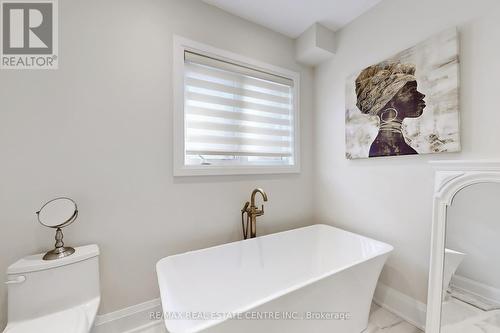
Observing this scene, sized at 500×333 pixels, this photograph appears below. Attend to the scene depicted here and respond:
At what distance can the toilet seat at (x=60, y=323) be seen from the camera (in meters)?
1.03

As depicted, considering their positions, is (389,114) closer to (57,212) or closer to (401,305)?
(401,305)

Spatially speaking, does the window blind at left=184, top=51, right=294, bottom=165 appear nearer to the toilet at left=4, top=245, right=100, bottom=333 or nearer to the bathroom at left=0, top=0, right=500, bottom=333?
the bathroom at left=0, top=0, right=500, bottom=333

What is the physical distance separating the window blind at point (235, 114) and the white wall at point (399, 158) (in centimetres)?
47

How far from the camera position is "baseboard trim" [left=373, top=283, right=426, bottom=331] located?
→ 1538 mm

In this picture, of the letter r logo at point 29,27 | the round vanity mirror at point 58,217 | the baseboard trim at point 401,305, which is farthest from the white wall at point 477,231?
the letter r logo at point 29,27

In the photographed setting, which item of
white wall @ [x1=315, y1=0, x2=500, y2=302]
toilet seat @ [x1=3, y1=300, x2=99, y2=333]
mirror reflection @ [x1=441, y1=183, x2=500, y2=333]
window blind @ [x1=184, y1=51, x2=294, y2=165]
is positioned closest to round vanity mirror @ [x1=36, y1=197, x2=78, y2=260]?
toilet seat @ [x1=3, y1=300, x2=99, y2=333]

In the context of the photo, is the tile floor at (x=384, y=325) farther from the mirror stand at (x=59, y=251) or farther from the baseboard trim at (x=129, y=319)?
the mirror stand at (x=59, y=251)

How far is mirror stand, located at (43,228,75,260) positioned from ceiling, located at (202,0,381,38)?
6.82 ft

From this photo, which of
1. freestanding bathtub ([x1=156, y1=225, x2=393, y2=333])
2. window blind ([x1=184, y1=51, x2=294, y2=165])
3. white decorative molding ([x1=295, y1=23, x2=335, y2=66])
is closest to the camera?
freestanding bathtub ([x1=156, y1=225, x2=393, y2=333])

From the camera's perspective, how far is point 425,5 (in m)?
1.51

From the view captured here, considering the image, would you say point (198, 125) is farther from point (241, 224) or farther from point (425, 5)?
point (425, 5)

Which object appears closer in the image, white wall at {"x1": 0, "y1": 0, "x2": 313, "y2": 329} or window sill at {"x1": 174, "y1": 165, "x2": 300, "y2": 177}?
white wall at {"x1": 0, "y1": 0, "x2": 313, "y2": 329}

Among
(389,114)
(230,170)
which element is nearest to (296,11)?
(389,114)

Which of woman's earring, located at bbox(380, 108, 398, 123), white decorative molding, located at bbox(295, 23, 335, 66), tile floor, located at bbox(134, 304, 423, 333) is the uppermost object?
white decorative molding, located at bbox(295, 23, 335, 66)
